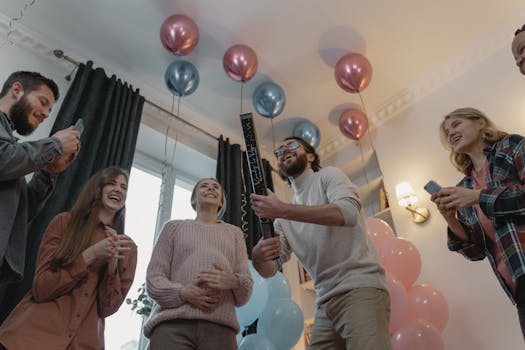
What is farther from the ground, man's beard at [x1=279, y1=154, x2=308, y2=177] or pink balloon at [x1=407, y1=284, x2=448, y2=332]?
man's beard at [x1=279, y1=154, x2=308, y2=177]

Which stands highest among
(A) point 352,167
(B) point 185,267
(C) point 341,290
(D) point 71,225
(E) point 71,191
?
(A) point 352,167

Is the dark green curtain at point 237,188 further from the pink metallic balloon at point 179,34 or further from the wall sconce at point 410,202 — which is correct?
the wall sconce at point 410,202

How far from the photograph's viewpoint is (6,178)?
114 centimetres

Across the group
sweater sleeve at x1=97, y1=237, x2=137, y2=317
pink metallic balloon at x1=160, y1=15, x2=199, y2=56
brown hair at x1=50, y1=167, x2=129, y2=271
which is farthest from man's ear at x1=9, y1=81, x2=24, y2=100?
pink metallic balloon at x1=160, y1=15, x2=199, y2=56

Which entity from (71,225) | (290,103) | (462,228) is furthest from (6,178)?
(290,103)

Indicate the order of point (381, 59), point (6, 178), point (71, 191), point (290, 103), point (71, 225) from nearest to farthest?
point (6, 178) → point (71, 225) → point (71, 191) → point (381, 59) → point (290, 103)

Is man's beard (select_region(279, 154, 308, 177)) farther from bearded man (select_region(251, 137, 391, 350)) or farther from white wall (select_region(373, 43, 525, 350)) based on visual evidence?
white wall (select_region(373, 43, 525, 350))

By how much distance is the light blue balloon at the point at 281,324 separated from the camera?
2.11 metres

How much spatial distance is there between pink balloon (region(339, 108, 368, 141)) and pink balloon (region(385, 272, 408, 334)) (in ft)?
4.80

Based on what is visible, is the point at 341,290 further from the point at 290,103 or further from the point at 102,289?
the point at 290,103

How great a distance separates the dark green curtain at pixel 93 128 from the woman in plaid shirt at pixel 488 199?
1.83m

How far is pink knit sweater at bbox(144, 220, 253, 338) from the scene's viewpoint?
1319 mm

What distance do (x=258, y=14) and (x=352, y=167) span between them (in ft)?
5.50

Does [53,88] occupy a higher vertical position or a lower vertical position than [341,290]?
higher
